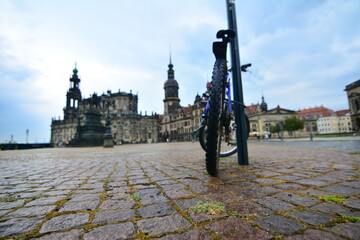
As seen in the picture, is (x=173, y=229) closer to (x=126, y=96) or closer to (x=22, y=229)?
(x=22, y=229)

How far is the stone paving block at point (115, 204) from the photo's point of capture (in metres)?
1.80

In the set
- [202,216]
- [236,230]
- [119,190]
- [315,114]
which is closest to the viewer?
[236,230]

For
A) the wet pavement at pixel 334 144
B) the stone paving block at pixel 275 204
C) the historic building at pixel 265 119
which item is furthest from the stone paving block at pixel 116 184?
the historic building at pixel 265 119

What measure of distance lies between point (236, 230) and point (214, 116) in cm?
160

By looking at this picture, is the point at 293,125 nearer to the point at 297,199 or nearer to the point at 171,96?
the point at 171,96

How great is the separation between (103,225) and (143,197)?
2.21ft

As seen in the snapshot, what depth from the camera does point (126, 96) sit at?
69.8 m

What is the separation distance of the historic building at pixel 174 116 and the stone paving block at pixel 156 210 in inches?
2341

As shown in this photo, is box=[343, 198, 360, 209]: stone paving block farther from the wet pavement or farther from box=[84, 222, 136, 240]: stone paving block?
the wet pavement

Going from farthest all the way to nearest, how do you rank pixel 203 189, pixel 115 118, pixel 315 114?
pixel 315 114 < pixel 115 118 < pixel 203 189

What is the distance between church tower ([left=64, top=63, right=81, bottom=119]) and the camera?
233ft

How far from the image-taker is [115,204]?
1.86 m

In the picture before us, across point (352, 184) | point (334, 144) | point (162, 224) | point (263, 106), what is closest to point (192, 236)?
point (162, 224)

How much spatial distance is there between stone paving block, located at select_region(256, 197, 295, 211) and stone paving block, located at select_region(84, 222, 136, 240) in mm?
1210
